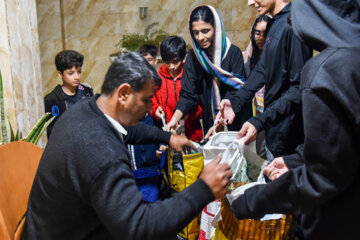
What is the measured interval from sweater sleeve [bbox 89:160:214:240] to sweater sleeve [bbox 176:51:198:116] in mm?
1943

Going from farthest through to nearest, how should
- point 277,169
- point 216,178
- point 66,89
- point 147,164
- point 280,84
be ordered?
point 66,89
point 147,164
point 280,84
point 277,169
point 216,178

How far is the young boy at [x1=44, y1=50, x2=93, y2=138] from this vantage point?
347cm

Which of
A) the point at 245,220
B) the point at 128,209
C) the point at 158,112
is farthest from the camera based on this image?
the point at 158,112

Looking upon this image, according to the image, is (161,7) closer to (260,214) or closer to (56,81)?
(56,81)

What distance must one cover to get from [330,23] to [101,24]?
263 inches

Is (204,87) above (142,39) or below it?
below

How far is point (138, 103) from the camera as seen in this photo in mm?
1397

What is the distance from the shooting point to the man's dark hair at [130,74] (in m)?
1.37

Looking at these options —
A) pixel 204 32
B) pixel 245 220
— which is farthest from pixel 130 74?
pixel 204 32

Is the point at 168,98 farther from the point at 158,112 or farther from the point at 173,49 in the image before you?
the point at 173,49

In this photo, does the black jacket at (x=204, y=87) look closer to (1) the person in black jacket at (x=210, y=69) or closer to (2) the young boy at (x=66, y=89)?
(1) the person in black jacket at (x=210, y=69)

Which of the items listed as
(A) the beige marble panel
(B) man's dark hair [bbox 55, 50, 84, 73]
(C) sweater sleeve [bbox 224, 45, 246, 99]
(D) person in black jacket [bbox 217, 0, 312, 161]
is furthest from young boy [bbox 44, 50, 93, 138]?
(D) person in black jacket [bbox 217, 0, 312, 161]

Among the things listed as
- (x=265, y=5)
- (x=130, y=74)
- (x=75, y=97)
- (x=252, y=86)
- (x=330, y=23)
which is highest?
(x=265, y=5)

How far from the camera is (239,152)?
216 centimetres
